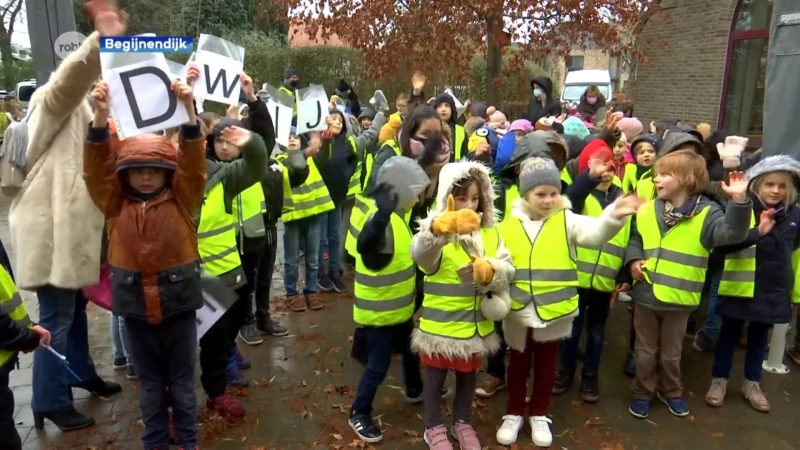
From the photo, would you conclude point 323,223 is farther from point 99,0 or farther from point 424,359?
point 99,0

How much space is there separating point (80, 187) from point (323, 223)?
298 cm

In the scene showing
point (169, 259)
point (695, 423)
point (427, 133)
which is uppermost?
point (427, 133)

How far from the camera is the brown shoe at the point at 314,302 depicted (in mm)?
5922

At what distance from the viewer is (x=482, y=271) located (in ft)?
10.1

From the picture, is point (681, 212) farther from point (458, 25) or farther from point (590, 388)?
point (458, 25)

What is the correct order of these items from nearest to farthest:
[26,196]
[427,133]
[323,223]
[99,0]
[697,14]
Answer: [99,0]
[26,196]
[427,133]
[323,223]
[697,14]

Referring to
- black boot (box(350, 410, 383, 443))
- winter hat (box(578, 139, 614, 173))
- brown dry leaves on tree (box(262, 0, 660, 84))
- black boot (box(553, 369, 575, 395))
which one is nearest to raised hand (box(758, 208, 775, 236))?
winter hat (box(578, 139, 614, 173))

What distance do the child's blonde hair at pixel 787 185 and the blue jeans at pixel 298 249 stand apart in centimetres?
376

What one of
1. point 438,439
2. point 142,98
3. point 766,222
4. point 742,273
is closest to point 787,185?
point 766,222

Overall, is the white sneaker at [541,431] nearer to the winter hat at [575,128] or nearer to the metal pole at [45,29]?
the winter hat at [575,128]

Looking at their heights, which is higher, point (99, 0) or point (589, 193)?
point (99, 0)

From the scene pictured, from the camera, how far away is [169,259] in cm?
297

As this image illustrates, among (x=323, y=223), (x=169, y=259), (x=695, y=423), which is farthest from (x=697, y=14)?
(x=169, y=259)

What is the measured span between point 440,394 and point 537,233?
111 cm
